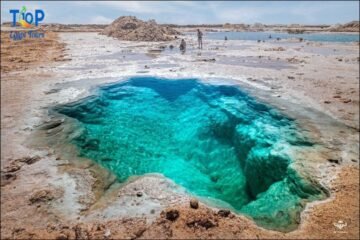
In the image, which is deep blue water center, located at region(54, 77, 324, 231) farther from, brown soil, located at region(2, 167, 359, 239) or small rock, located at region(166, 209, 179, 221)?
small rock, located at region(166, 209, 179, 221)

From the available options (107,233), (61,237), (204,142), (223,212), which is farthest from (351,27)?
(61,237)

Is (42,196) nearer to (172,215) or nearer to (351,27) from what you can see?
(172,215)

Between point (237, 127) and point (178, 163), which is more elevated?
point (237, 127)

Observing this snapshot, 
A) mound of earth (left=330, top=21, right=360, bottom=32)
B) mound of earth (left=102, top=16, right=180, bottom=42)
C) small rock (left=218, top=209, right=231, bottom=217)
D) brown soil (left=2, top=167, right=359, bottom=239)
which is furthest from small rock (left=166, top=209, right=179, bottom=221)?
mound of earth (left=330, top=21, right=360, bottom=32)

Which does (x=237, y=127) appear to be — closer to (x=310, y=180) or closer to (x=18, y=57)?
(x=310, y=180)

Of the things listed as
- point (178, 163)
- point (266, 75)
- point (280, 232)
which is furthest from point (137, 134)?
point (266, 75)
